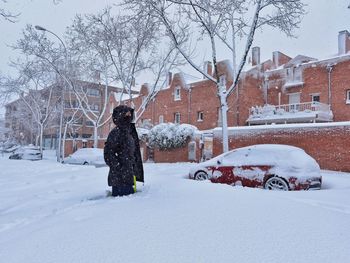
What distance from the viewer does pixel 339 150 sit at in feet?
48.9

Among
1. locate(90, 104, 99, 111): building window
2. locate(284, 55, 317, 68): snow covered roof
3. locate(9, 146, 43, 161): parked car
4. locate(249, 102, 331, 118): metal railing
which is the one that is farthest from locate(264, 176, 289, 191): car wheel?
locate(90, 104, 99, 111): building window

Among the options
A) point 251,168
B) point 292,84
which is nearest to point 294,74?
point 292,84

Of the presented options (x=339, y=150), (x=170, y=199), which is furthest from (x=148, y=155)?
(x=170, y=199)

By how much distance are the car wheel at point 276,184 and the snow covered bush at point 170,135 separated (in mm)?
13900

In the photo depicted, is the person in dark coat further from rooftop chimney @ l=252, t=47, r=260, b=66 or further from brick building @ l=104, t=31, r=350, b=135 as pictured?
rooftop chimney @ l=252, t=47, r=260, b=66

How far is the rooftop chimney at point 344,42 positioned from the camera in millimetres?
26359

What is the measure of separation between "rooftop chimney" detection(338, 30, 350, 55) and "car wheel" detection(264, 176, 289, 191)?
22107mm

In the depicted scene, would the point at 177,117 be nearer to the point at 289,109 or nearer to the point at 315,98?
the point at 289,109

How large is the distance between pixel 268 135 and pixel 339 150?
361cm

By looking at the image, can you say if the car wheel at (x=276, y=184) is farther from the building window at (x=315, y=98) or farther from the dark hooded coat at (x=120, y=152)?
the building window at (x=315, y=98)

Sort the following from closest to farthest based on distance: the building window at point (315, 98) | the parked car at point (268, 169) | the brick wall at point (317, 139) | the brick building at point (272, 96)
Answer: the parked car at point (268, 169)
the brick wall at point (317, 139)
the brick building at point (272, 96)
the building window at point (315, 98)

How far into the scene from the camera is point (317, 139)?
51.4 ft

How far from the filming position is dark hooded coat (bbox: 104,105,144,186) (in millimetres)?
6001

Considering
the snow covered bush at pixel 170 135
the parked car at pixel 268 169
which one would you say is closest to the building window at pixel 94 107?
the snow covered bush at pixel 170 135
